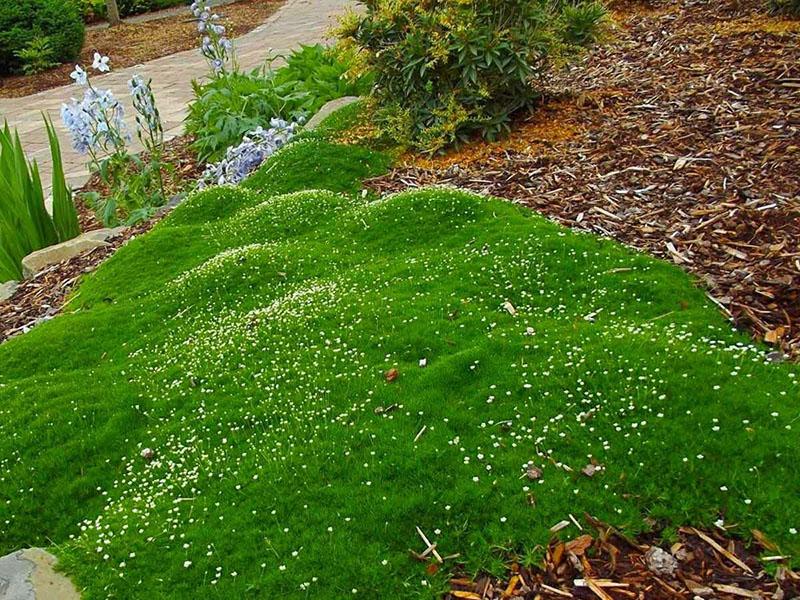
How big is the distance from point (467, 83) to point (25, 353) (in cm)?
458

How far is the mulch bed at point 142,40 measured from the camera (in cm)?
1755

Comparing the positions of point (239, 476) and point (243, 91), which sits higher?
point (243, 91)

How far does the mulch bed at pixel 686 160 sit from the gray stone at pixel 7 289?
11.7 feet

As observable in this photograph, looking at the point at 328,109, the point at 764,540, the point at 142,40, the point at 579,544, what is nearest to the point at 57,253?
the point at 328,109

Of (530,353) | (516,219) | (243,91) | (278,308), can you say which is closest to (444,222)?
(516,219)

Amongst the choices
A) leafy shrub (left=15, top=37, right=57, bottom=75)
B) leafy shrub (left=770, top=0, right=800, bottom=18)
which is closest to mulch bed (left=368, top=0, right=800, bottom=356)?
leafy shrub (left=770, top=0, right=800, bottom=18)

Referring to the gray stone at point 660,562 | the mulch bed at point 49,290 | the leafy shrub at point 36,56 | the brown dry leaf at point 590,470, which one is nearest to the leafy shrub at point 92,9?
the leafy shrub at point 36,56

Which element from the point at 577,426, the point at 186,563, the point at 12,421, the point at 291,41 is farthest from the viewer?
the point at 291,41

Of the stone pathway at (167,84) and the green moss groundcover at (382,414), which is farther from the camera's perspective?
the stone pathway at (167,84)

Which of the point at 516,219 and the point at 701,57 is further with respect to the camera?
the point at 701,57

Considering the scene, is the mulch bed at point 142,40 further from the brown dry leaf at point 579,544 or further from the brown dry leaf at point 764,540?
the brown dry leaf at point 764,540

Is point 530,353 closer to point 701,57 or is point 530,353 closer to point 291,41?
point 701,57

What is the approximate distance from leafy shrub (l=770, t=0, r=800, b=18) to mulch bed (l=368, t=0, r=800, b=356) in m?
0.19

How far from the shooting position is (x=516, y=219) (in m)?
5.99
